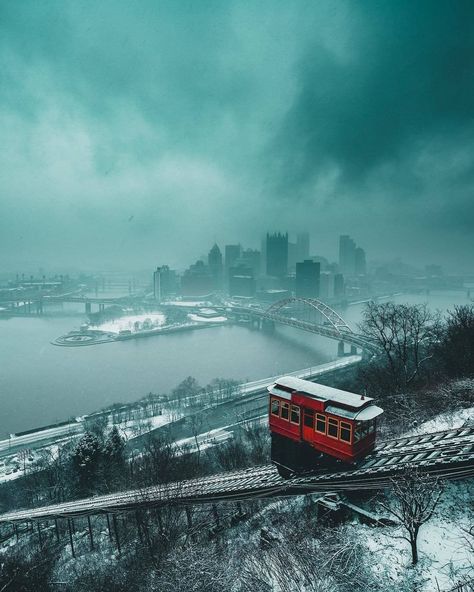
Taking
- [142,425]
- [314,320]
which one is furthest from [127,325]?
[142,425]

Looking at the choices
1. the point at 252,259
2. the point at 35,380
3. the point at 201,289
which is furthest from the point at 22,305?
the point at 252,259

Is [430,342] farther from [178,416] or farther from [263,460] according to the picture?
[178,416]

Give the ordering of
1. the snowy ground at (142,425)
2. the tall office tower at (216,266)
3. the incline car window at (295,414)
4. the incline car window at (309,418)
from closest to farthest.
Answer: the incline car window at (309,418) < the incline car window at (295,414) < the snowy ground at (142,425) < the tall office tower at (216,266)

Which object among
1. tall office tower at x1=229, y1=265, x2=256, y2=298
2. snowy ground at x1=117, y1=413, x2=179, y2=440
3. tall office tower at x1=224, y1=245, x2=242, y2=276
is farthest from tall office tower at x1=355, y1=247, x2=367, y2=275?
snowy ground at x1=117, y1=413, x2=179, y2=440

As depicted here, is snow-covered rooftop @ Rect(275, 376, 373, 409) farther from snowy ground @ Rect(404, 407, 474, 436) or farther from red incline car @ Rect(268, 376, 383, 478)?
snowy ground @ Rect(404, 407, 474, 436)

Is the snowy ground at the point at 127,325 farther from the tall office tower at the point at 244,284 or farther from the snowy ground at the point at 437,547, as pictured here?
the snowy ground at the point at 437,547

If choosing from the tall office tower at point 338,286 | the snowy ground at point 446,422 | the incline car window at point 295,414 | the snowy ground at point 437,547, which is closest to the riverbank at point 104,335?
the incline car window at point 295,414
